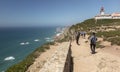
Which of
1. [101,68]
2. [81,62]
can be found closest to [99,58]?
[81,62]

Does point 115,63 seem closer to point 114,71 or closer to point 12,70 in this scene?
point 114,71

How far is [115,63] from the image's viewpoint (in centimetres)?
1509

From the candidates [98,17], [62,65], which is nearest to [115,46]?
[62,65]

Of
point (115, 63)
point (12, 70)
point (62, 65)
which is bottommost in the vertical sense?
point (12, 70)

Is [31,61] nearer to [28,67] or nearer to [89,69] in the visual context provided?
[28,67]

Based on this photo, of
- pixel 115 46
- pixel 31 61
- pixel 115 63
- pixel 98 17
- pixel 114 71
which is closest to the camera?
pixel 114 71

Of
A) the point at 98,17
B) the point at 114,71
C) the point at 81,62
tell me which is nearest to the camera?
the point at 114,71

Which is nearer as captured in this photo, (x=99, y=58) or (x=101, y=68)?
(x=101, y=68)

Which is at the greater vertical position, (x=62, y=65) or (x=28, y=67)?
(x=62, y=65)

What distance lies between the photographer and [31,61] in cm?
2020

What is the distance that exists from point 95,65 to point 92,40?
13.0 feet

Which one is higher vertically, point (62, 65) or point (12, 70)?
point (62, 65)

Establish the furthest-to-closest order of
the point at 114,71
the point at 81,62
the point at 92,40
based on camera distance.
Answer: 1. the point at 92,40
2. the point at 81,62
3. the point at 114,71

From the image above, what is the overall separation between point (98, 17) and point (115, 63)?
247ft
